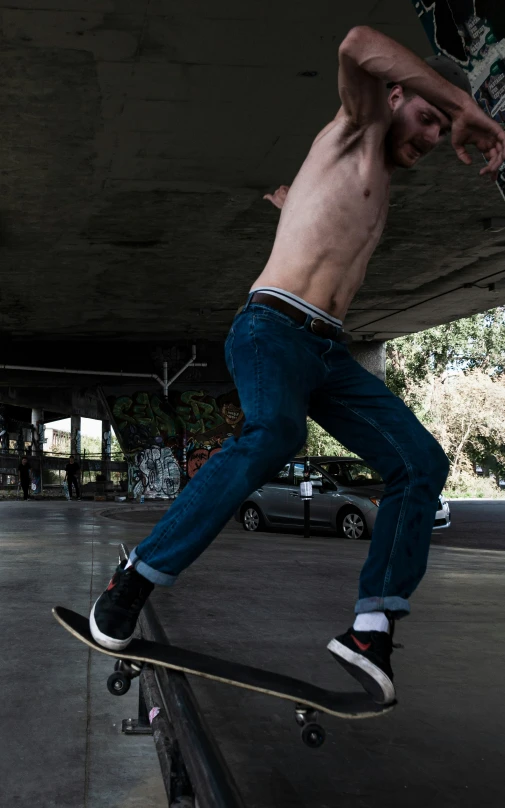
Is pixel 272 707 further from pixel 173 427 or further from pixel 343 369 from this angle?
pixel 173 427

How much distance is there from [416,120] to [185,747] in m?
2.05

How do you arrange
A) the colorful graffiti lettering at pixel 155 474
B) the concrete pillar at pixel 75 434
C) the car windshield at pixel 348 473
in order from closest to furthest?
the car windshield at pixel 348 473 → the colorful graffiti lettering at pixel 155 474 → the concrete pillar at pixel 75 434

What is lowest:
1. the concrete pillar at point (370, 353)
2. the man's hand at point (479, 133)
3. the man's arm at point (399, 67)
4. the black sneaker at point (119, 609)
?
the black sneaker at point (119, 609)

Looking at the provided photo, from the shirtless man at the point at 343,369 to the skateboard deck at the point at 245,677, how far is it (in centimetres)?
6

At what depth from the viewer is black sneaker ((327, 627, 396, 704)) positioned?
2549 mm

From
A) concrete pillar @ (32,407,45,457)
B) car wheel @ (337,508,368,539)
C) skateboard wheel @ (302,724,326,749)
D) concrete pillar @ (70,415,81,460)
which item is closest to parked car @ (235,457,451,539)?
car wheel @ (337,508,368,539)

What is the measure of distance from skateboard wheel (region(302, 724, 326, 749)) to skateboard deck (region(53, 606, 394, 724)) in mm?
55

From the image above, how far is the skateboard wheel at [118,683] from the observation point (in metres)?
2.65

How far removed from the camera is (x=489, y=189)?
13914 mm

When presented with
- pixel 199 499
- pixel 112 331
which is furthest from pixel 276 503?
pixel 199 499

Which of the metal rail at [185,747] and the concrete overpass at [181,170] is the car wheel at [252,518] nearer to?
the concrete overpass at [181,170]

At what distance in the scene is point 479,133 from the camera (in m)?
2.62

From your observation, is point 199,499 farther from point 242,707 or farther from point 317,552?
point 317,552

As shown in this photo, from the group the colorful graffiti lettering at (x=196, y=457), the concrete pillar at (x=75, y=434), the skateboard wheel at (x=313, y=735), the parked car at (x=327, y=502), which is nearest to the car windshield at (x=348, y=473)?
the parked car at (x=327, y=502)
